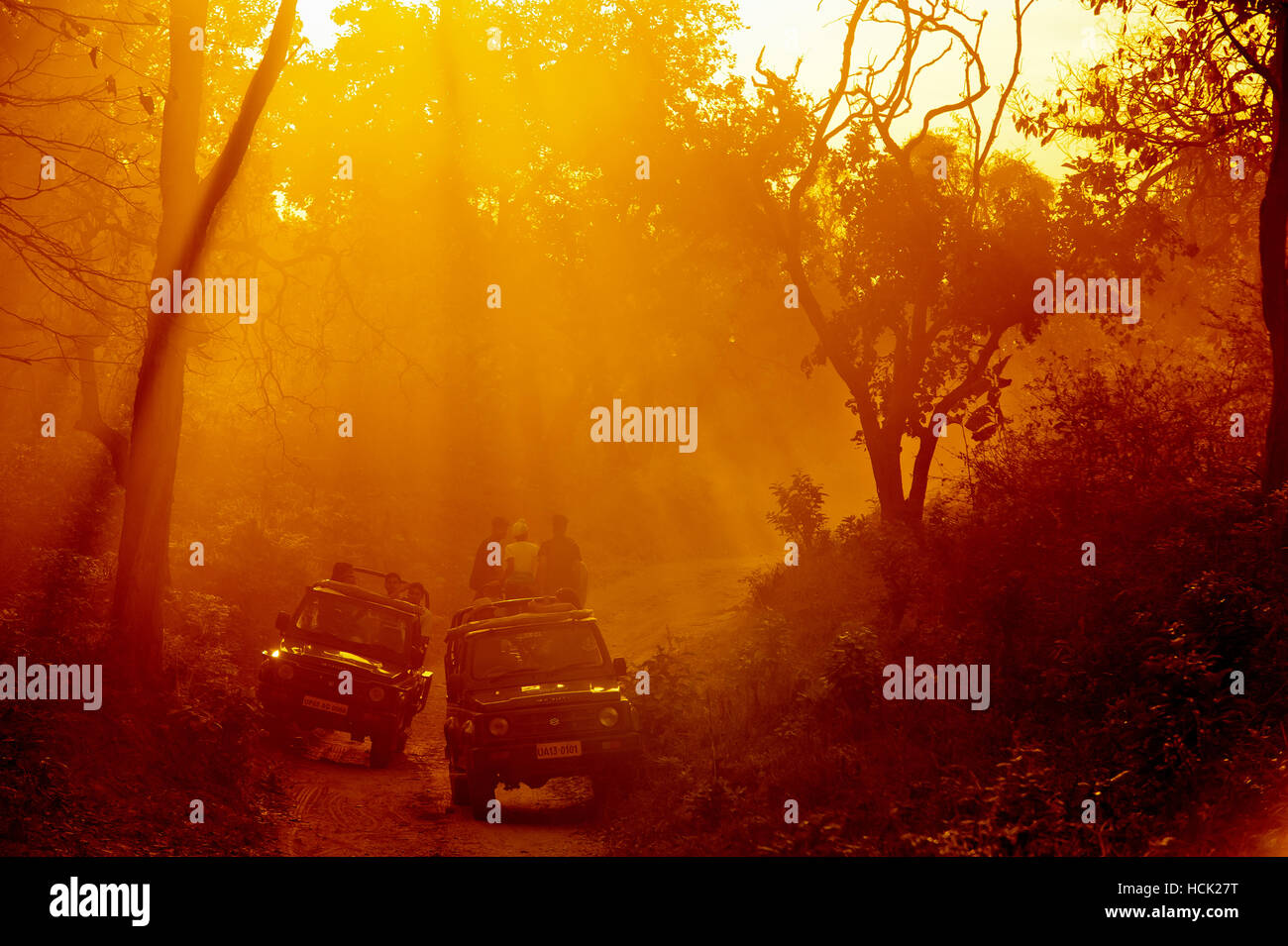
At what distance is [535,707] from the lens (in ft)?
37.2

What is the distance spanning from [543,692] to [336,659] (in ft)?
11.9

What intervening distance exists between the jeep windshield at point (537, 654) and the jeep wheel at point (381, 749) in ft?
7.19

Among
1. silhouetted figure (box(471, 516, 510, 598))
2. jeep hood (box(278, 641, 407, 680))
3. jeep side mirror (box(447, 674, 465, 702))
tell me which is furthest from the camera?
silhouetted figure (box(471, 516, 510, 598))

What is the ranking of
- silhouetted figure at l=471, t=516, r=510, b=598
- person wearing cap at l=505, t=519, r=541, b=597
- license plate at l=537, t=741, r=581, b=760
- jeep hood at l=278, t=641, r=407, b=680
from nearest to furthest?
license plate at l=537, t=741, r=581, b=760 < jeep hood at l=278, t=641, r=407, b=680 < person wearing cap at l=505, t=519, r=541, b=597 < silhouetted figure at l=471, t=516, r=510, b=598

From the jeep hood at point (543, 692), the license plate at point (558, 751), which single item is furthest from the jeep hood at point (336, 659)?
the license plate at point (558, 751)

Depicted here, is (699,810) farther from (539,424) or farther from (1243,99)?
(539,424)

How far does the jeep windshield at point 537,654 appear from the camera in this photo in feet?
40.7

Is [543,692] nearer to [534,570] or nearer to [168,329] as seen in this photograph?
[534,570]

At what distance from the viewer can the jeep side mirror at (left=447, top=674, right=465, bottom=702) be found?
12.4m

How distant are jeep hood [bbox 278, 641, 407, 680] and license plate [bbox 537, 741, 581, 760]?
3.49 m
